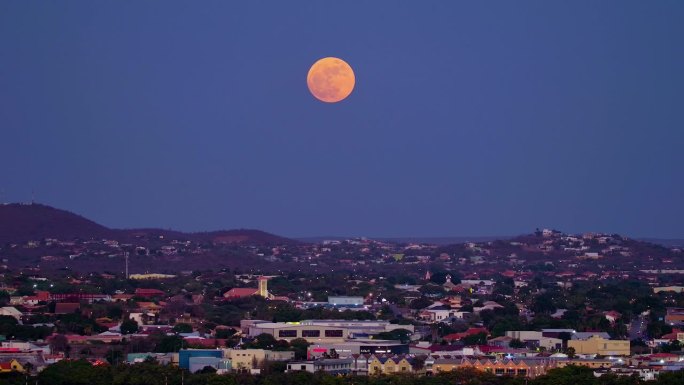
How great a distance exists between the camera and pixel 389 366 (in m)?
62.8

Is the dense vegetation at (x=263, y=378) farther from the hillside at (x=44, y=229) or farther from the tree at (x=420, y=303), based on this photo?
the hillside at (x=44, y=229)

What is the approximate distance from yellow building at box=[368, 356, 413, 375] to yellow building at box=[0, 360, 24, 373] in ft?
36.4

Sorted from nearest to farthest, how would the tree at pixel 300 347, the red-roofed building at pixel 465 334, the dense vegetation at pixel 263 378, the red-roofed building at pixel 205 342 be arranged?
the dense vegetation at pixel 263 378 → the tree at pixel 300 347 → the red-roofed building at pixel 205 342 → the red-roofed building at pixel 465 334

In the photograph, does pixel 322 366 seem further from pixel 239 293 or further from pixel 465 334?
pixel 239 293

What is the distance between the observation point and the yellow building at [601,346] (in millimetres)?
69750

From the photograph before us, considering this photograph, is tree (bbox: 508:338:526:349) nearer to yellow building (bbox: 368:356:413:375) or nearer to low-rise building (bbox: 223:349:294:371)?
yellow building (bbox: 368:356:413:375)

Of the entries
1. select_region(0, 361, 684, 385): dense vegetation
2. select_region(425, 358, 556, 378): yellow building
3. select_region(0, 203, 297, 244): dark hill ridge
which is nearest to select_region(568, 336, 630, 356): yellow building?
select_region(425, 358, 556, 378): yellow building

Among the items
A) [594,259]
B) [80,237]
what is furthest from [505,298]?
[80,237]

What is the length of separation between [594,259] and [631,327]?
8427 centimetres

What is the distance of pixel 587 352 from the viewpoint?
232ft

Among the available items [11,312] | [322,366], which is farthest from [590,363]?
[11,312]

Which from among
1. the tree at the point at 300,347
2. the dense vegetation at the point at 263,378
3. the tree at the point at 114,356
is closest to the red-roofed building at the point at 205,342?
the tree at the point at 300,347

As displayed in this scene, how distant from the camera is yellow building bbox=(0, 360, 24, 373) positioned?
5974cm

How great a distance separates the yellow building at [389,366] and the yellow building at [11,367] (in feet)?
36.4
